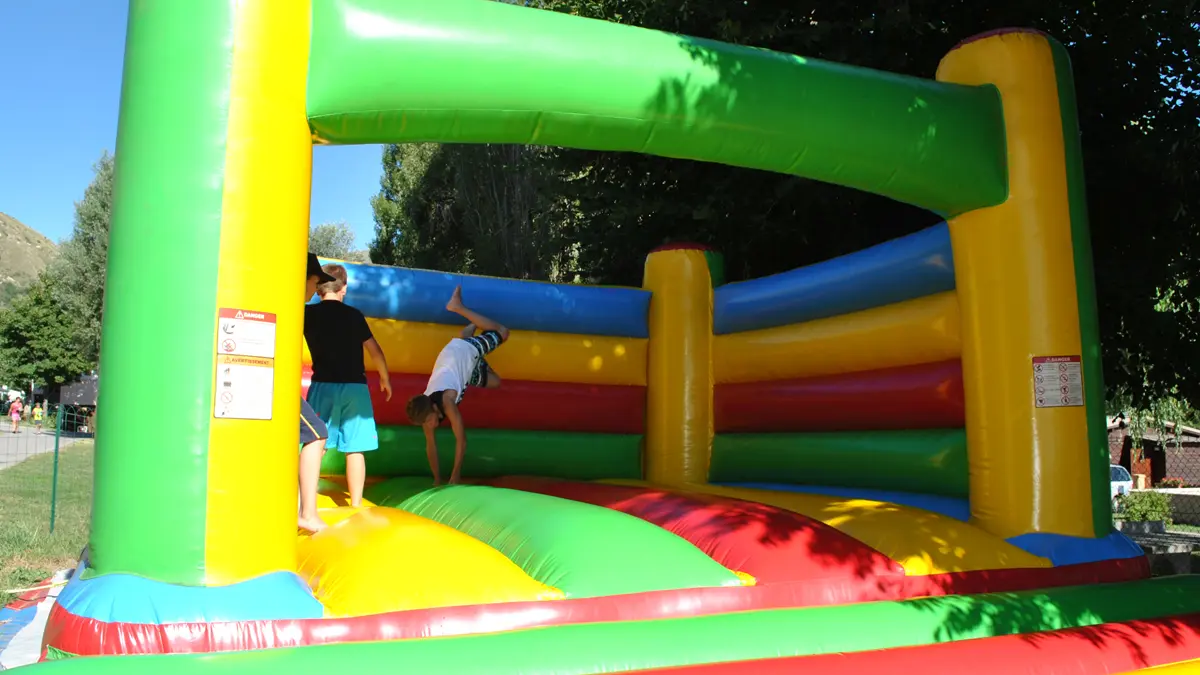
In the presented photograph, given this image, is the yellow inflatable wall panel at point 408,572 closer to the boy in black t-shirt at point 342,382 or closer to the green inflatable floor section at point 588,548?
the green inflatable floor section at point 588,548

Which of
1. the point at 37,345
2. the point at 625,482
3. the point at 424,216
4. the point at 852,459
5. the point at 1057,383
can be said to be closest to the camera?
the point at 1057,383

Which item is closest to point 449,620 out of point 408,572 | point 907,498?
point 408,572

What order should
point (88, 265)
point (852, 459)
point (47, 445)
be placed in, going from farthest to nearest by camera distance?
point (88, 265), point (47, 445), point (852, 459)

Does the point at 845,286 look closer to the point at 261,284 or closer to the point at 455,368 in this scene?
the point at 455,368

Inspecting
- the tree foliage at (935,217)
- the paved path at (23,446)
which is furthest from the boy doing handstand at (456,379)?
the paved path at (23,446)

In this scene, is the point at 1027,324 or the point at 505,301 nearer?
the point at 1027,324

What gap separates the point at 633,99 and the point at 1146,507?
11.8 m

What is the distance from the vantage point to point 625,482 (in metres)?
4.64

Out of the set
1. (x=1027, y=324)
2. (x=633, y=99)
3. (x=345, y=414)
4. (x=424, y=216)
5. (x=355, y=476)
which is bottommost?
(x=355, y=476)

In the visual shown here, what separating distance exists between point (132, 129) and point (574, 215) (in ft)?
27.6

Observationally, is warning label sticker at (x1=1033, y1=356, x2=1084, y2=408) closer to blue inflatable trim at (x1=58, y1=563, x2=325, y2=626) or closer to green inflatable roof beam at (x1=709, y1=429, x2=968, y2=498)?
green inflatable roof beam at (x1=709, y1=429, x2=968, y2=498)

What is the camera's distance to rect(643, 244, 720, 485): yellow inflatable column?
16.9 ft

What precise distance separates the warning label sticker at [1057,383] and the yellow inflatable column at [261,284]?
8.80 feet

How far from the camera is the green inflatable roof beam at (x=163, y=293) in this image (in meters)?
2.42
